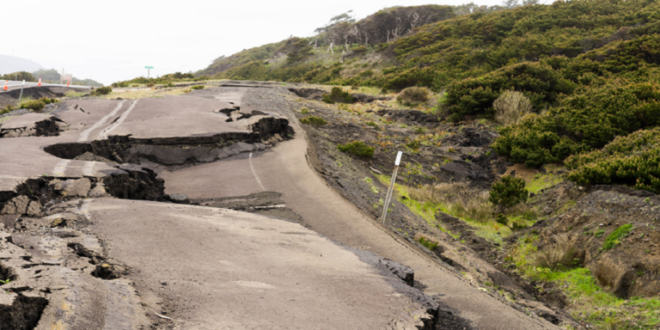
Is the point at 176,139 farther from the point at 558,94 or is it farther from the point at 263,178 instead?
the point at 558,94

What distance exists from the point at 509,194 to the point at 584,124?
5196mm

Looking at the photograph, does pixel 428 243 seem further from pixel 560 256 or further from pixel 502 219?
pixel 502 219

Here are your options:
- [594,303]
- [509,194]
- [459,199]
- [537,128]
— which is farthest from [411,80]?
[594,303]

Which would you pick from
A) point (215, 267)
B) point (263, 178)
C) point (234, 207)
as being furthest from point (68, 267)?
point (263, 178)

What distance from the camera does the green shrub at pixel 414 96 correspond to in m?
25.4

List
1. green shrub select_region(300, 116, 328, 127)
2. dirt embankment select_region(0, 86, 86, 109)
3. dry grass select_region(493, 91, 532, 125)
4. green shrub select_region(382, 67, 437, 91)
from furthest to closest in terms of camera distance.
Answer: green shrub select_region(382, 67, 437, 91) → dirt embankment select_region(0, 86, 86, 109) → dry grass select_region(493, 91, 532, 125) → green shrub select_region(300, 116, 328, 127)

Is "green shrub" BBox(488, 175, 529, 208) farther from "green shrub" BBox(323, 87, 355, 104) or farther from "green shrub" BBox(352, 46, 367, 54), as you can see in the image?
"green shrub" BBox(352, 46, 367, 54)

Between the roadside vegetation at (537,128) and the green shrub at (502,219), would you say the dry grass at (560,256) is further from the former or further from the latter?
the green shrub at (502,219)

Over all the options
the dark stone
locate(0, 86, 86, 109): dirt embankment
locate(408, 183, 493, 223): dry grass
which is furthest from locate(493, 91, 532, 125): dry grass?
locate(0, 86, 86, 109): dirt embankment

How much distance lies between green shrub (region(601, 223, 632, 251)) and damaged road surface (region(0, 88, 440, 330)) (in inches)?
184

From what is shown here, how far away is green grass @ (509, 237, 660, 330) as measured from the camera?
5.20 metres

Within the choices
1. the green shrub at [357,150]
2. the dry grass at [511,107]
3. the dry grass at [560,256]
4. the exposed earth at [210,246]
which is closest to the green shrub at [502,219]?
the exposed earth at [210,246]

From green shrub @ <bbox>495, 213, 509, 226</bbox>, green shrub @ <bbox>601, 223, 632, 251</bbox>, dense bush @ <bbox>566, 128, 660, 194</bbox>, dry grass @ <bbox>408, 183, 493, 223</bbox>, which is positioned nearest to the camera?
green shrub @ <bbox>601, 223, 632, 251</bbox>

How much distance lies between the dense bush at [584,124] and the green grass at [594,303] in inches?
255
